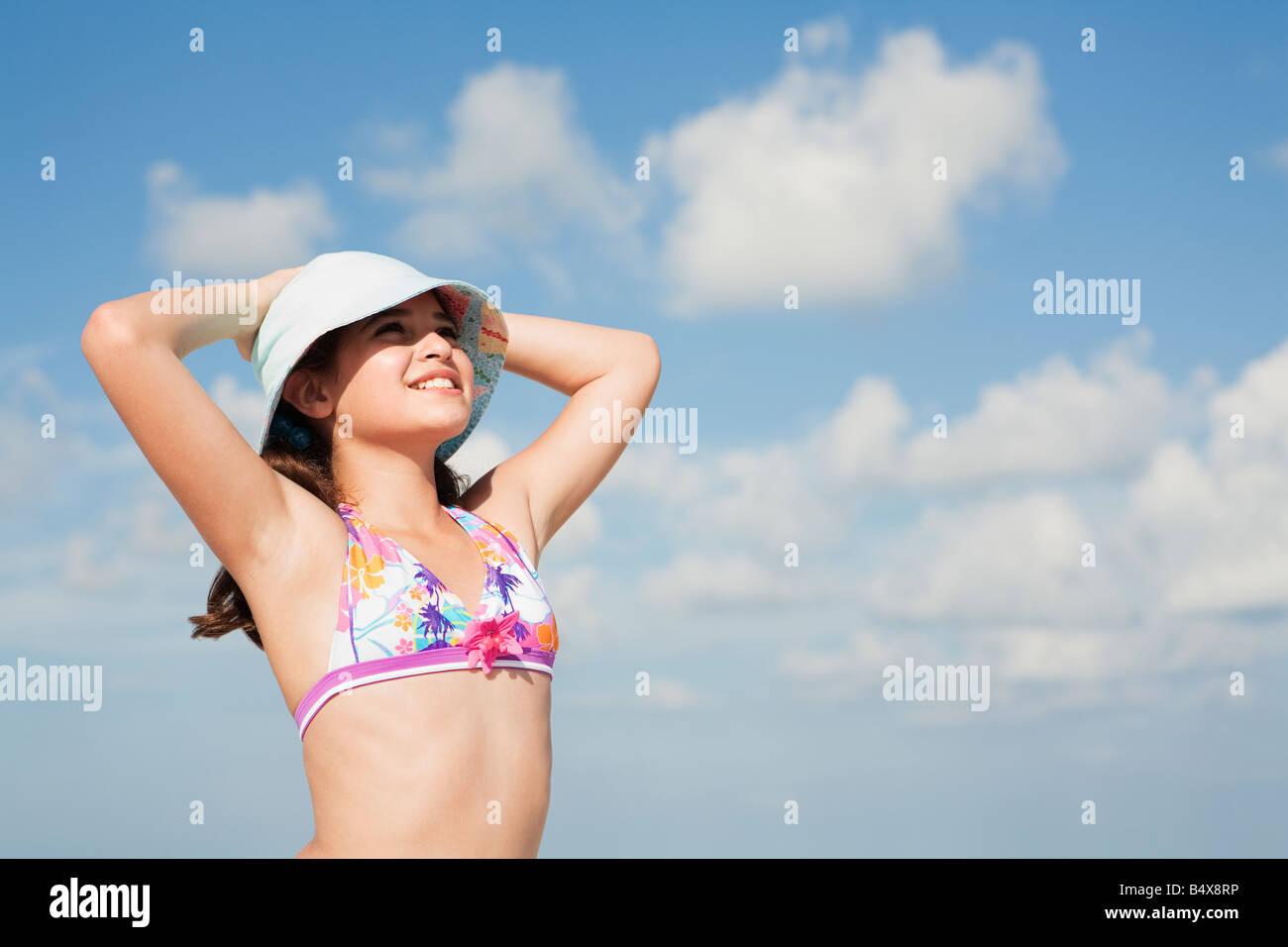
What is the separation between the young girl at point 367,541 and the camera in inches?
138

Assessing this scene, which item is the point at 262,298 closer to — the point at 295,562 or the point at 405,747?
the point at 295,562

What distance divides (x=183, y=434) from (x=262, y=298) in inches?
33.5

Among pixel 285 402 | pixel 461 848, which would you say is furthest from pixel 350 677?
pixel 285 402

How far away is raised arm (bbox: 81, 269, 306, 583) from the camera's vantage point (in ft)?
11.4

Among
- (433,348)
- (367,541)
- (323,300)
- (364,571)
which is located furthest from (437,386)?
(364,571)

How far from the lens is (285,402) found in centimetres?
434

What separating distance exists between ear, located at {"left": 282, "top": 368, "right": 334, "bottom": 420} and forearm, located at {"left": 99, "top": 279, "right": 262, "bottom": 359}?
0.23 m

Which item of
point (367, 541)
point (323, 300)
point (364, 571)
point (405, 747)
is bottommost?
point (405, 747)

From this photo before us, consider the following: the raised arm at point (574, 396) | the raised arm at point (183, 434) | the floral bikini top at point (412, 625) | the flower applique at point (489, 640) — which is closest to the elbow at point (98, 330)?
the raised arm at point (183, 434)

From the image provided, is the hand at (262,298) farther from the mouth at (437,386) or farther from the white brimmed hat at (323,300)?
the mouth at (437,386)

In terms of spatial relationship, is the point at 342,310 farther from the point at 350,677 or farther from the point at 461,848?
the point at 461,848

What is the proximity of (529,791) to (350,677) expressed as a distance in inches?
27.3

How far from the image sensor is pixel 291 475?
4.19m
